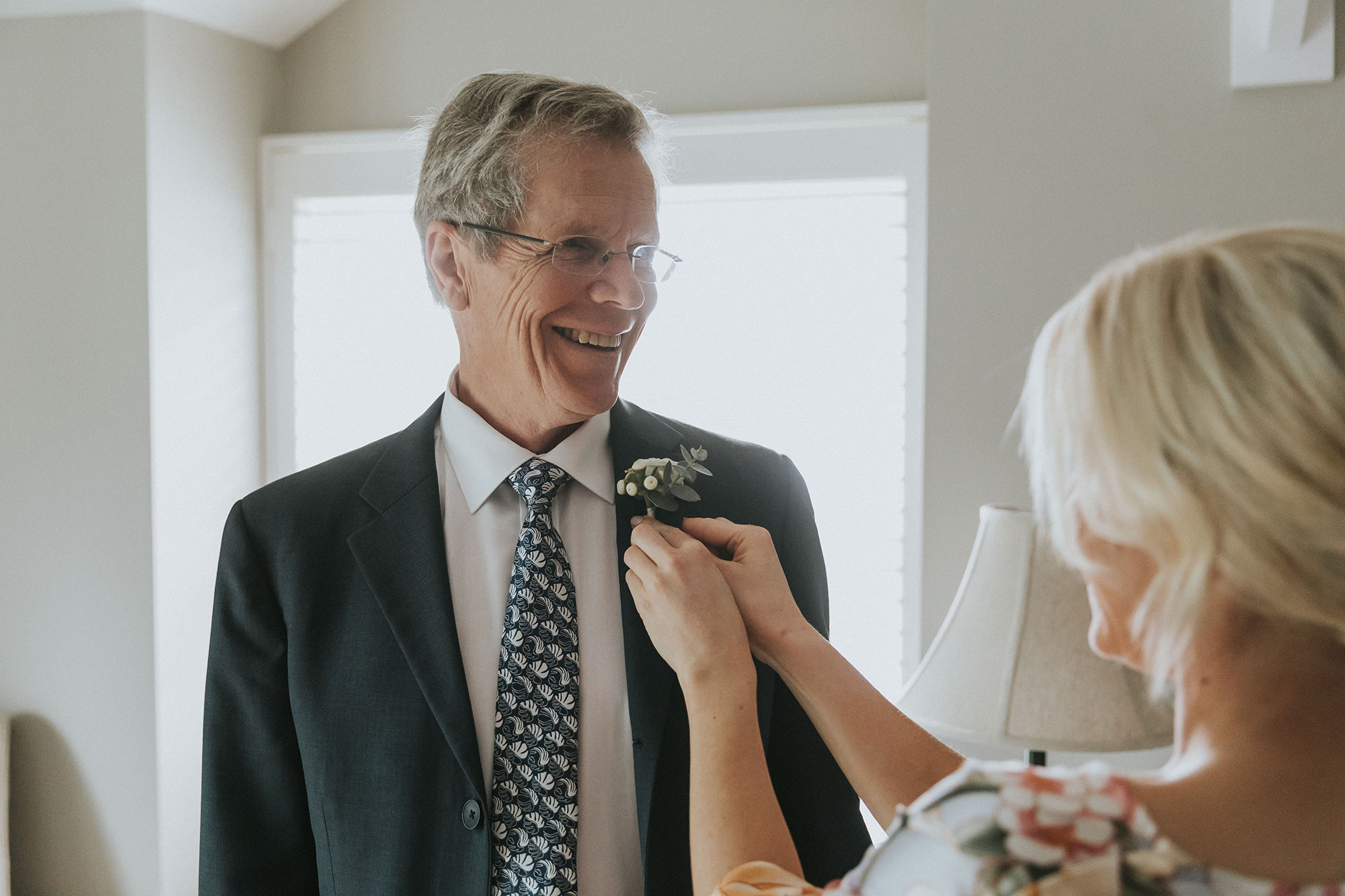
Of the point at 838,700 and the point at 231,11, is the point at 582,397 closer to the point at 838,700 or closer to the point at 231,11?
the point at 838,700

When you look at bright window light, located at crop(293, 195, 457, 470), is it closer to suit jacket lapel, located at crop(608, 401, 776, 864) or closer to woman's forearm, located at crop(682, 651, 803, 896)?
suit jacket lapel, located at crop(608, 401, 776, 864)

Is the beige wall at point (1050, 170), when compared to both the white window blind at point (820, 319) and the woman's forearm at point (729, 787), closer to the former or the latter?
the white window blind at point (820, 319)

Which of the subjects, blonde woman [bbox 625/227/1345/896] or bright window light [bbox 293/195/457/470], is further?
bright window light [bbox 293/195/457/470]

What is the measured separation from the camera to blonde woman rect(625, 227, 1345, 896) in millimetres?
680

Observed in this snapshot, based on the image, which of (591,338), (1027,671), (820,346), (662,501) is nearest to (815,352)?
(820,346)

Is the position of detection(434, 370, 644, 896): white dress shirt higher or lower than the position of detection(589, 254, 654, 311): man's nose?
lower

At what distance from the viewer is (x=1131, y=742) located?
1.74 meters

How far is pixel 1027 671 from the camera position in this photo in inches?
70.4

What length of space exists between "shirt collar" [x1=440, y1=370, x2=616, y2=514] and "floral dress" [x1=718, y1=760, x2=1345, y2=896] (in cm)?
74

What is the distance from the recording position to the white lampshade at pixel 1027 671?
1759 millimetres

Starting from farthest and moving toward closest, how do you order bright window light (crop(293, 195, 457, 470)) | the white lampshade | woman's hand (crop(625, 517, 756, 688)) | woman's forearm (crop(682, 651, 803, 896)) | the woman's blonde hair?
bright window light (crop(293, 195, 457, 470))
the white lampshade
woman's hand (crop(625, 517, 756, 688))
woman's forearm (crop(682, 651, 803, 896))
the woman's blonde hair

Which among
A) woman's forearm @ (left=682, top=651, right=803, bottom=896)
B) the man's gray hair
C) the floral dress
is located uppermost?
the man's gray hair

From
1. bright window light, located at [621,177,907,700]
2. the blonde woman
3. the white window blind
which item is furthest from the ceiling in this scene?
the blonde woman

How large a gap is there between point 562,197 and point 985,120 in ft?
3.75
